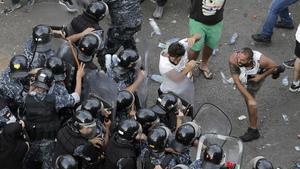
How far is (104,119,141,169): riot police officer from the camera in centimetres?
514

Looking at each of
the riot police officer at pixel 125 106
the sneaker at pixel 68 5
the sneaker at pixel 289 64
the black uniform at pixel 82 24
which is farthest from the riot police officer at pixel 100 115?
the sneaker at pixel 289 64

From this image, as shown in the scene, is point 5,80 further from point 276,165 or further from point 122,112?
point 276,165

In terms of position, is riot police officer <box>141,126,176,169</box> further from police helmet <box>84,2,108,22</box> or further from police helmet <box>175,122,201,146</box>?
police helmet <box>84,2,108,22</box>

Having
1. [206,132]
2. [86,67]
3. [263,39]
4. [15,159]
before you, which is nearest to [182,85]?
[206,132]

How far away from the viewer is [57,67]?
6.02 metres

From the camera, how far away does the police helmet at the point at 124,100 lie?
5691 millimetres

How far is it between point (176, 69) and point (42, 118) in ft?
5.78

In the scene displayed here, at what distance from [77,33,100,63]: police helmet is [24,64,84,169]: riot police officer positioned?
0.62m

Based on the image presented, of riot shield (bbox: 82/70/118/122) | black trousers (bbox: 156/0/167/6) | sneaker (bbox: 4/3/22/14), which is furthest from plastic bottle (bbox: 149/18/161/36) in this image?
riot shield (bbox: 82/70/118/122)

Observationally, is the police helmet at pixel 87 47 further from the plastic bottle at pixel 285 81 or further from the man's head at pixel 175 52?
the plastic bottle at pixel 285 81

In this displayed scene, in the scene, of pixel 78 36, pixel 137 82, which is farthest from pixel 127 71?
pixel 78 36

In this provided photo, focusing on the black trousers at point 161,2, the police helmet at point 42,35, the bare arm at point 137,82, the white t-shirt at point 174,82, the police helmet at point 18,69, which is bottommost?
the black trousers at point 161,2

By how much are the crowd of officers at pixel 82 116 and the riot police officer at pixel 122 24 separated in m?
0.73

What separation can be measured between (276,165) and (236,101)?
4.17 feet
